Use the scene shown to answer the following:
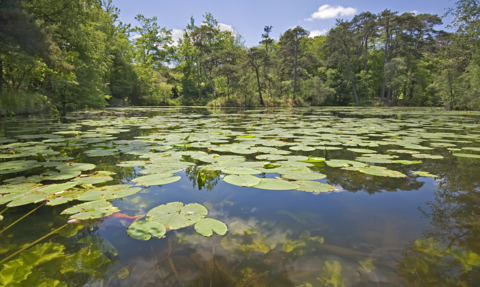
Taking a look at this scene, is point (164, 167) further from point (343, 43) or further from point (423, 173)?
point (343, 43)

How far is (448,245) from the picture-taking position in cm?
83

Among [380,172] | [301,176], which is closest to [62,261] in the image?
[301,176]

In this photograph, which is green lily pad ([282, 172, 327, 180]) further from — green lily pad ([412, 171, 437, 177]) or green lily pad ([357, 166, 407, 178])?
green lily pad ([412, 171, 437, 177])

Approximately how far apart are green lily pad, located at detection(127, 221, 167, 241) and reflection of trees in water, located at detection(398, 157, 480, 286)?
2.76 ft

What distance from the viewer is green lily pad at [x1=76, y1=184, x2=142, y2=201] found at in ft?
3.76

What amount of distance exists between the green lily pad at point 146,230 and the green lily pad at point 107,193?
13.0 inches

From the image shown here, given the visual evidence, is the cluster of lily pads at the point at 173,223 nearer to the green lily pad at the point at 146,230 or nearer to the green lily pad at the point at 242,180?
the green lily pad at the point at 146,230

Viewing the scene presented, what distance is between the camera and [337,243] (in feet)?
2.76

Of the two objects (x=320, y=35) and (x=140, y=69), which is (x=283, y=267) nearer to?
(x=140, y=69)

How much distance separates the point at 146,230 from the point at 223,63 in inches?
819

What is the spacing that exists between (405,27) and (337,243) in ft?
88.3

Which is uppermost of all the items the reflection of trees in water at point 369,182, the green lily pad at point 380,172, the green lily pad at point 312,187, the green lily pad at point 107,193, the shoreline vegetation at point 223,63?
the shoreline vegetation at point 223,63

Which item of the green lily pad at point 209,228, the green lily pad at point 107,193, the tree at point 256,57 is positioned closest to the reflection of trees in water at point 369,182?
→ the green lily pad at point 209,228

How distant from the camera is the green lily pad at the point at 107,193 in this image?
45.2 inches
